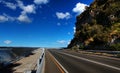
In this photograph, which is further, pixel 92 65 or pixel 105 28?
pixel 105 28

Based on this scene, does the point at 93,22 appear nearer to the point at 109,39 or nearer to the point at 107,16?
the point at 107,16

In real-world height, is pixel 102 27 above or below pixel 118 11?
below

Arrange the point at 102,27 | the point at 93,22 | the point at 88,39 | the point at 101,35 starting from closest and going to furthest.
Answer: the point at 101,35 < the point at 102,27 < the point at 88,39 < the point at 93,22

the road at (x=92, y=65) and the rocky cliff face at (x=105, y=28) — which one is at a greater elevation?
the rocky cliff face at (x=105, y=28)

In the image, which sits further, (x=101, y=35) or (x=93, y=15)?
(x=93, y=15)

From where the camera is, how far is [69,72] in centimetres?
1564

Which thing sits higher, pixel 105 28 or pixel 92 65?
pixel 105 28

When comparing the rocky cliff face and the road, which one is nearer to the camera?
the road

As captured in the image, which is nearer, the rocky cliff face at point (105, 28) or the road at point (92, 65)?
the road at point (92, 65)

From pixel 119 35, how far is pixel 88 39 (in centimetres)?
2047

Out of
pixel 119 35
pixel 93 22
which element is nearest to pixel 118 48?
pixel 119 35

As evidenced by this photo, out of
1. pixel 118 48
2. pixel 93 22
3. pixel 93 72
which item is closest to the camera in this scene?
pixel 93 72

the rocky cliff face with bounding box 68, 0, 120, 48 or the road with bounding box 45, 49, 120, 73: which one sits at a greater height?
the rocky cliff face with bounding box 68, 0, 120, 48

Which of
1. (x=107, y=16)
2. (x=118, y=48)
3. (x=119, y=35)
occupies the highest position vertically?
(x=107, y=16)
